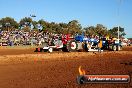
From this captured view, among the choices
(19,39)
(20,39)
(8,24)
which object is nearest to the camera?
(19,39)

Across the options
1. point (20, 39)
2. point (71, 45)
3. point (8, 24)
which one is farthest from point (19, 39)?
point (8, 24)

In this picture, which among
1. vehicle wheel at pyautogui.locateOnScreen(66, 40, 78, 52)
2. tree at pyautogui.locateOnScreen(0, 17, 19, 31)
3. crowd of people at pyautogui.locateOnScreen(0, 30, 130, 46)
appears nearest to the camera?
vehicle wheel at pyautogui.locateOnScreen(66, 40, 78, 52)

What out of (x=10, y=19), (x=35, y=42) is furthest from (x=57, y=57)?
(x=10, y=19)

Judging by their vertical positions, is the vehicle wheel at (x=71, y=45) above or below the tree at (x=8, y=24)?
Answer: below

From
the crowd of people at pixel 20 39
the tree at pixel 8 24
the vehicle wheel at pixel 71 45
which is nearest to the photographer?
the vehicle wheel at pixel 71 45

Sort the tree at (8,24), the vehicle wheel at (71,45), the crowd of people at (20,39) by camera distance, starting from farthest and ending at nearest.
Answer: the tree at (8,24) → the crowd of people at (20,39) → the vehicle wheel at (71,45)

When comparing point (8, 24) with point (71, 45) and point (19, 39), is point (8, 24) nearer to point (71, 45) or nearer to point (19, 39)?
point (19, 39)

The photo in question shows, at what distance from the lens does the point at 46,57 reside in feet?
75.0

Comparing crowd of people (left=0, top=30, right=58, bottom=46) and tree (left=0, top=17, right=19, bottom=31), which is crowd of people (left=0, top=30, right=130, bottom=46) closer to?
crowd of people (left=0, top=30, right=58, bottom=46)

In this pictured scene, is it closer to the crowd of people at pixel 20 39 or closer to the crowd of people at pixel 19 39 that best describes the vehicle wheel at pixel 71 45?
the crowd of people at pixel 20 39

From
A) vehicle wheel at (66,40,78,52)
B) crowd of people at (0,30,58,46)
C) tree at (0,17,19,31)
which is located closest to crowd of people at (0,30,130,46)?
crowd of people at (0,30,58,46)

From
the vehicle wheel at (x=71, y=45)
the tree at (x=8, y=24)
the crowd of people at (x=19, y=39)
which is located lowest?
the vehicle wheel at (x=71, y=45)

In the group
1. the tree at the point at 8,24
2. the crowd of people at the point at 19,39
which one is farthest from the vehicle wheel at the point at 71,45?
the tree at the point at 8,24

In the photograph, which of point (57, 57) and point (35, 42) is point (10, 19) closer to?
point (35, 42)
